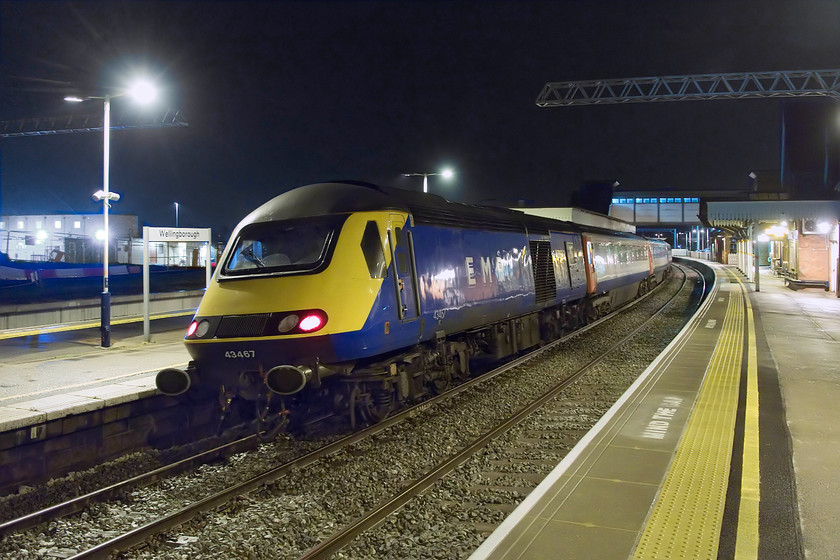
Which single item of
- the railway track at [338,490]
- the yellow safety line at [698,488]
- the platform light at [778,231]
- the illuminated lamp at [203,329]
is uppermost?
the platform light at [778,231]

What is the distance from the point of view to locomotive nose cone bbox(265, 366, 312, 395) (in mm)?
7309

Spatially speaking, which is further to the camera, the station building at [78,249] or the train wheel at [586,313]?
the station building at [78,249]

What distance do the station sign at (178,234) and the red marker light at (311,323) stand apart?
7.89 metres

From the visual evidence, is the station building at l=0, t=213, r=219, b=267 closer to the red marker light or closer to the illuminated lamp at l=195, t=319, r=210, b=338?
the illuminated lamp at l=195, t=319, r=210, b=338

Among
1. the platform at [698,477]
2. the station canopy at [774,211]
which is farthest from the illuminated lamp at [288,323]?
the station canopy at [774,211]

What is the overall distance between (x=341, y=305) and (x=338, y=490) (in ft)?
7.11

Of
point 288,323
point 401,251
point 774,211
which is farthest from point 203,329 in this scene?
point 774,211

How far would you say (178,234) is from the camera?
48.7 feet

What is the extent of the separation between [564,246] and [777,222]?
76.7ft

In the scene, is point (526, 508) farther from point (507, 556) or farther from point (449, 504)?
point (449, 504)

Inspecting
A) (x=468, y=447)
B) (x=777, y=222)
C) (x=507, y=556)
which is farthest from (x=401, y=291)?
(x=777, y=222)

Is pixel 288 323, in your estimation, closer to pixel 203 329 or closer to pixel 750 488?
pixel 203 329

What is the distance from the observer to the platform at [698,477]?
4750 millimetres

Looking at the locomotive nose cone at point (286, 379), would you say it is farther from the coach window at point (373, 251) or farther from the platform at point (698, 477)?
the platform at point (698, 477)
